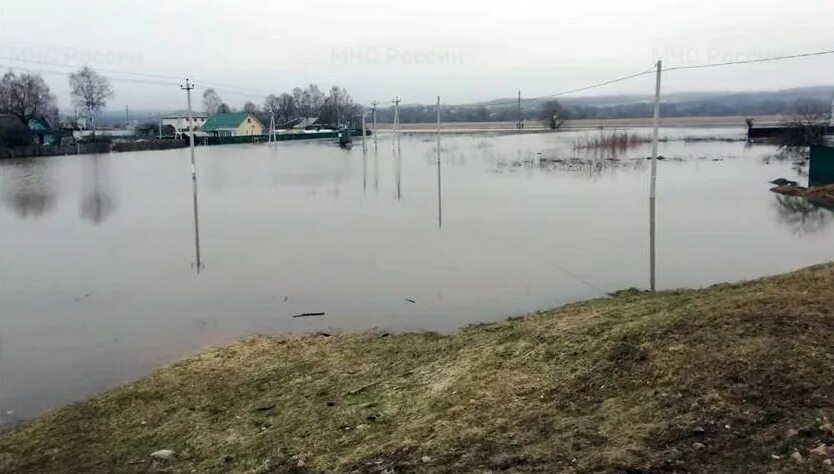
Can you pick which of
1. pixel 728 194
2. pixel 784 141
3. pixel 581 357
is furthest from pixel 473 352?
pixel 784 141

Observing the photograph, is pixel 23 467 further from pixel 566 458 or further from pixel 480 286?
pixel 480 286

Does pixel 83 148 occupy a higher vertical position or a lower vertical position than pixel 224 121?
lower

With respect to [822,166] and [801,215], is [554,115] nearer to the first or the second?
[822,166]

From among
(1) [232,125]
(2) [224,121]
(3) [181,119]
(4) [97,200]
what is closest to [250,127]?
(1) [232,125]

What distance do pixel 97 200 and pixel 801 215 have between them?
80.2 feet

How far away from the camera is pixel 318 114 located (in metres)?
144

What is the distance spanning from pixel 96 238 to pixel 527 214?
12.1 meters

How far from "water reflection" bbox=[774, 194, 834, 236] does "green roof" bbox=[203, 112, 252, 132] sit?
91.3 meters

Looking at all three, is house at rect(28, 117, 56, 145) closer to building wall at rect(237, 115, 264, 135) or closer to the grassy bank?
building wall at rect(237, 115, 264, 135)

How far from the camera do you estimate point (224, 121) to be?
107438mm

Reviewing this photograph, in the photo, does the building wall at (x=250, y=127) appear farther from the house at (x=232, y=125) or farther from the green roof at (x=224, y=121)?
the green roof at (x=224, y=121)

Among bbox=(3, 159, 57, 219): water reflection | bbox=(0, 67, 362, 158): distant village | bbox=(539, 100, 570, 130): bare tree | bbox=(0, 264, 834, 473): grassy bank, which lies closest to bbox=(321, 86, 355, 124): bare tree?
bbox=(0, 67, 362, 158): distant village

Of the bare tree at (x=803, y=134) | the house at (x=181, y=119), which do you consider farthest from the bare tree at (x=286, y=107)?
the bare tree at (x=803, y=134)

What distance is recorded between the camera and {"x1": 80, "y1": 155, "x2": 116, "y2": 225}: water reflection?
23.8 meters
